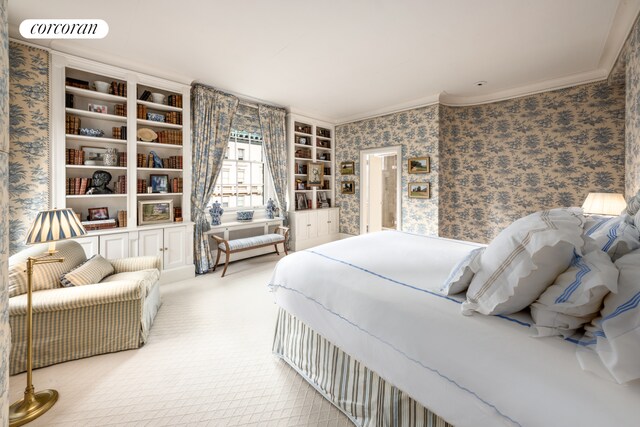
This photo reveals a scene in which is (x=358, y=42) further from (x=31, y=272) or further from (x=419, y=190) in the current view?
(x=31, y=272)

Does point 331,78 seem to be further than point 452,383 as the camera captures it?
Yes

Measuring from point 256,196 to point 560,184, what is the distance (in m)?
5.06

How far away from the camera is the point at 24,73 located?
2754 mm

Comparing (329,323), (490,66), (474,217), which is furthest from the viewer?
(474,217)

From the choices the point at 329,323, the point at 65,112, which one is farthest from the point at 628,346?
the point at 65,112

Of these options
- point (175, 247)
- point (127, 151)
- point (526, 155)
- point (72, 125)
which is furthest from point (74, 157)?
point (526, 155)

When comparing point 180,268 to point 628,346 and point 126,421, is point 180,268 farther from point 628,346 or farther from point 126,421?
point 628,346

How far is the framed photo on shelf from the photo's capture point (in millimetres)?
5742

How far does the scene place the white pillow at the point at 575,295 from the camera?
0.81 metres

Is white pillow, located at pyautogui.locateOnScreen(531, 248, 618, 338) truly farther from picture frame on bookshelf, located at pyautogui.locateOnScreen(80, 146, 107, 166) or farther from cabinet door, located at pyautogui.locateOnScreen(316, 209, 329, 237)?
cabinet door, located at pyautogui.locateOnScreen(316, 209, 329, 237)

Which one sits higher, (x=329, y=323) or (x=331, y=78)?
(x=331, y=78)

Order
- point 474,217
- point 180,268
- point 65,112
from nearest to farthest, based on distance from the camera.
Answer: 1. point 65,112
2. point 180,268
3. point 474,217

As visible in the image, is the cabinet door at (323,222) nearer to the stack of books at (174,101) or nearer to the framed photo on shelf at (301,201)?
the framed photo on shelf at (301,201)

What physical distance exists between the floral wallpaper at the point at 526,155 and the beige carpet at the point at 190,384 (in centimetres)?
394
